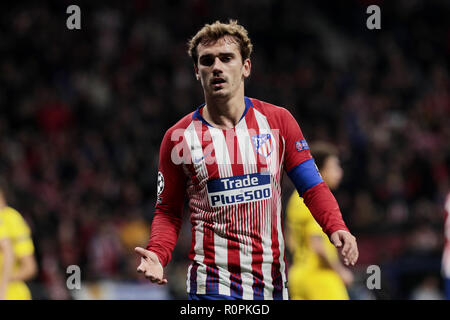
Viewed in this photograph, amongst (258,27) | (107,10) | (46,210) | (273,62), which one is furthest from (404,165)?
(107,10)

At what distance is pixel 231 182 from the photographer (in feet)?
11.0

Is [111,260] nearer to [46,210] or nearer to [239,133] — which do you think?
[46,210]

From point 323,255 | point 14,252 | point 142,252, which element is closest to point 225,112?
point 142,252

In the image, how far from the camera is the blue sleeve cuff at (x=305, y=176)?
336 centimetres

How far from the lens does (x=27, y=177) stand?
10219mm

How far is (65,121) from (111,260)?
2945 millimetres

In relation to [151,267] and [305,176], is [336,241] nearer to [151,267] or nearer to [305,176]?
[305,176]

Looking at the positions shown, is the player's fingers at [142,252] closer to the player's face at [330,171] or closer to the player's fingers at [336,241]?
the player's fingers at [336,241]

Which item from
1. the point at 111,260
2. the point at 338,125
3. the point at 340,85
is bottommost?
the point at 111,260

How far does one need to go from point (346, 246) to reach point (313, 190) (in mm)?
394

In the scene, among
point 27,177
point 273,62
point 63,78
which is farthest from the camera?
point 273,62

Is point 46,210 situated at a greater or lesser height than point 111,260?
greater

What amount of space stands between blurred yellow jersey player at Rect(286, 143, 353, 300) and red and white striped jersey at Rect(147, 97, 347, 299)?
2.03 meters

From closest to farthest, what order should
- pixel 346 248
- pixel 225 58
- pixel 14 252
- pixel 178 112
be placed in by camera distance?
1. pixel 346 248
2. pixel 225 58
3. pixel 14 252
4. pixel 178 112
